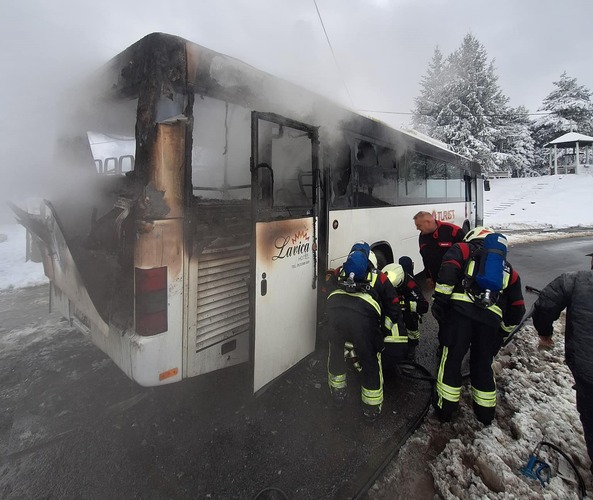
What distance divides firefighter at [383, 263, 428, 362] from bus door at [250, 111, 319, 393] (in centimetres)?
79

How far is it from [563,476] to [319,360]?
234 cm

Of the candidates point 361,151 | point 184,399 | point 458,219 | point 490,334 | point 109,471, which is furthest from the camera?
point 458,219

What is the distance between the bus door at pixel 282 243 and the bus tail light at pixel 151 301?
673mm

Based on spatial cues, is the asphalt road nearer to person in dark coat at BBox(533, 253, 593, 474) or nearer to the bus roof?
person in dark coat at BBox(533, 253, 593, 474)

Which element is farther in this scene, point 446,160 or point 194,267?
point 446,160

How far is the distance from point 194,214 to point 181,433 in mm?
1860

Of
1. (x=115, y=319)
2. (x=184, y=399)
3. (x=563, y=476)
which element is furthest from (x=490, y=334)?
(x=115, y=319)

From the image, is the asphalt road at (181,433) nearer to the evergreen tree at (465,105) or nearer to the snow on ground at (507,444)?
the snow on ground at (507,444)

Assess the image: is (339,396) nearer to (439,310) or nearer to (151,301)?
(439,310)

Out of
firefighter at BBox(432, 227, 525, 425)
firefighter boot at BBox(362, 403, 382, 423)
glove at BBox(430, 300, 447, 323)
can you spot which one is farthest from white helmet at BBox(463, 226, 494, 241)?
firefighter boot at BBox(362, 403, 382, 423)

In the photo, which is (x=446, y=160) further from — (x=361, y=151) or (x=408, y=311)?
(x=408, y=311)

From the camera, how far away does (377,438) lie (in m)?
2.73

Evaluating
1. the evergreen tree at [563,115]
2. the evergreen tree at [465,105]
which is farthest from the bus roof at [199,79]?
the evergreen tree at [563,115]

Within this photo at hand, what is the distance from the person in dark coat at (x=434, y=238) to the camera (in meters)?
3.83
